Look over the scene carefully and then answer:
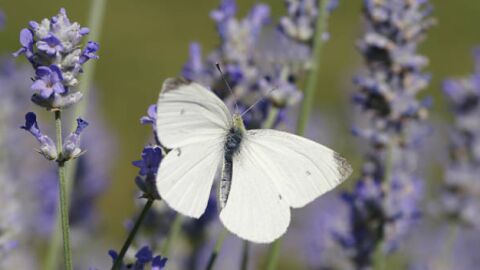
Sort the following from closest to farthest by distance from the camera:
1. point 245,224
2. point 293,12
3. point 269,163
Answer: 1. point 245,224
2. point 269,163
3. point 293,12

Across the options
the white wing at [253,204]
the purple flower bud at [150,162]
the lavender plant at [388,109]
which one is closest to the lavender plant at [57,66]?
the purple flower bud at [150,162]

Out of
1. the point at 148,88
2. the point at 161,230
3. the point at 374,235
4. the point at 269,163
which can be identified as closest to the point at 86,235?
the point at 161,230

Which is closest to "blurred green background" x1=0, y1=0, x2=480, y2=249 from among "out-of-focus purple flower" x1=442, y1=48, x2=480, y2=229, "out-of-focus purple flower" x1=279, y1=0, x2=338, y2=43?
"out-of-focus purple flower" x1=442, y1=48, x2=480, y2=229

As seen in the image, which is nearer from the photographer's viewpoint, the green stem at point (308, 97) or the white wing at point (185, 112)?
the white wing at point (185, 112)

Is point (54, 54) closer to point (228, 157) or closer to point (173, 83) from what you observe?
point (173, 83)

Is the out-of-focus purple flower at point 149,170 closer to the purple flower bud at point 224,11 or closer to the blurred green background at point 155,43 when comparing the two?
the purple flower bud at point 224,11

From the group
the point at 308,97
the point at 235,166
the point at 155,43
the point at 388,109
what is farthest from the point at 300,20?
the point at 155,43

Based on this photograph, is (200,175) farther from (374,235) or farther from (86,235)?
(86,235)
